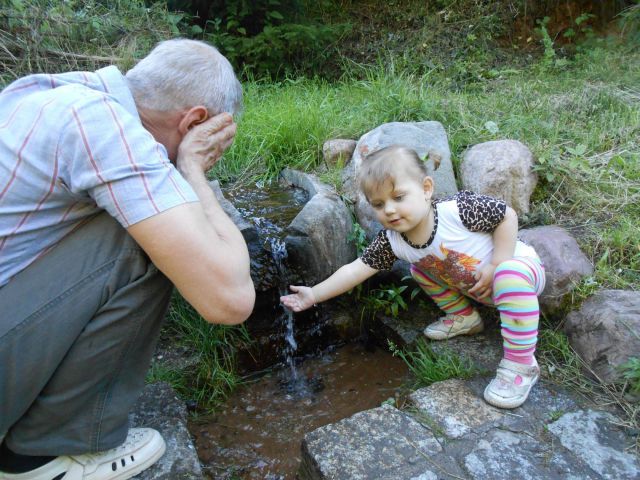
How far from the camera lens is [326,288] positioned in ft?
7.58

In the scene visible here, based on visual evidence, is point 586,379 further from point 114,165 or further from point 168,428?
point 114,165

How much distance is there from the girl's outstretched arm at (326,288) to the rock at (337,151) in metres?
1.27

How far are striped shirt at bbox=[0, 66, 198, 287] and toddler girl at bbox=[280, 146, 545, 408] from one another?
995 millimetres

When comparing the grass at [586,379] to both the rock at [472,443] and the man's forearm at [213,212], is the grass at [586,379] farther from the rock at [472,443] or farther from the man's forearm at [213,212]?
the man's forearm at [213,212]

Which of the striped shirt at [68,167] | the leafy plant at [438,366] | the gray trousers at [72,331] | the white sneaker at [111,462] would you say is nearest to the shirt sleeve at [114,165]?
the striped shirt at [68,167]

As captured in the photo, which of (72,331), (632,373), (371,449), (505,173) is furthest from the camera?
(505,173)

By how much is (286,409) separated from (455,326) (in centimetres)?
88

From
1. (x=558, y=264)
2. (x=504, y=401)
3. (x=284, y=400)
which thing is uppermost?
(x=558, y=264)

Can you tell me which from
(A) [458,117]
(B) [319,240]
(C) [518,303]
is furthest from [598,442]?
(A) [458,117]

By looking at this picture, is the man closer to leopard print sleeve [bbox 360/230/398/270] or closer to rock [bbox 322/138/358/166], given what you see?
leopard print sleeve [bbox 360/230/398/270]

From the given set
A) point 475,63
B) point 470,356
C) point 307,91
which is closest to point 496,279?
point 470,356

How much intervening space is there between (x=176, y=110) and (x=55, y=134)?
37 cm

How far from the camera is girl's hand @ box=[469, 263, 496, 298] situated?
2168 mm

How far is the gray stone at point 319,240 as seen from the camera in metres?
2.67
